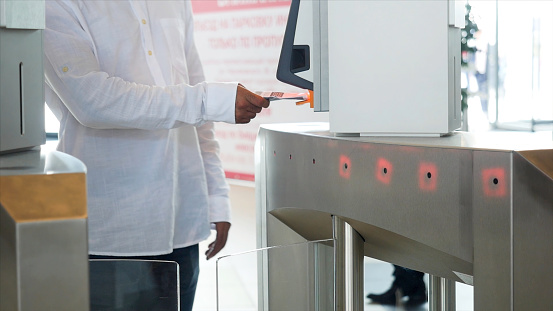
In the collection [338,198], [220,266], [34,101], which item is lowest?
[220,266]

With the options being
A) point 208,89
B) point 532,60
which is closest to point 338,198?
point 208,89

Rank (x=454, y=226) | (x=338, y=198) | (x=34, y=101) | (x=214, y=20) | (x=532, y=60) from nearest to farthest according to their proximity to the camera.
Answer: (x=34, y=101), (x=454, y=226), (x=338, y=198), (x=214, y=20), (x=532, y=60)

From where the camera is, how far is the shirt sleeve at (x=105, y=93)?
54.4 inches

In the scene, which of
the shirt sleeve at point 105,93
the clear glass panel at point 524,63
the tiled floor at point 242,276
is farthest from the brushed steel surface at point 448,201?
the clear glass panel at point 524,63

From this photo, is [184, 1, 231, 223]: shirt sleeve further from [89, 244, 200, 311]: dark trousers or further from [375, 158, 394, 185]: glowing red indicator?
[375, 158, 394, 185]: glowing red indicator

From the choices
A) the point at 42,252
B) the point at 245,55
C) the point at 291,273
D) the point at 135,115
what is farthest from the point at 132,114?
the point at 245,55

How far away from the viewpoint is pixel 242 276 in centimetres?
158

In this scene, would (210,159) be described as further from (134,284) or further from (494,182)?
(494,182)

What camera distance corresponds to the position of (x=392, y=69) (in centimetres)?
106

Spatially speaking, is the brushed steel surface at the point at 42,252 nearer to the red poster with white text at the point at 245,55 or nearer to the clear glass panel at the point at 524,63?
the red poster with white text at the point at 245,55

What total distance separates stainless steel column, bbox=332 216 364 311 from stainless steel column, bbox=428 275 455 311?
270mm

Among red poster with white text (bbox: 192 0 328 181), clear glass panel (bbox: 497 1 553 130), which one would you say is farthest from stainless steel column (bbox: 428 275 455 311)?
clear glass panel (bbox: 497 1 553 130)

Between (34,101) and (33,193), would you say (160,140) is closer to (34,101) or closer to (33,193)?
(34,101)

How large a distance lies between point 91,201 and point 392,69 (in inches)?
28.0
